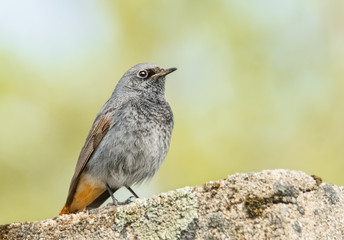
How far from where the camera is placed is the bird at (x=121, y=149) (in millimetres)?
5211

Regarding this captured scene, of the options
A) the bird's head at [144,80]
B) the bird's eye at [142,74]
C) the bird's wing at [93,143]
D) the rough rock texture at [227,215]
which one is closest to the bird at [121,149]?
the bird's wing at [93,143]

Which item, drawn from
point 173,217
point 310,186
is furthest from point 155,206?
point 310,186

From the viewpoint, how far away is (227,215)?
2520mm

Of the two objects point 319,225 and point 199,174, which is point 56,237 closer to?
point 319,225

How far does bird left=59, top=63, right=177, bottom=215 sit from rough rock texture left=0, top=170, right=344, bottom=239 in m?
2.37

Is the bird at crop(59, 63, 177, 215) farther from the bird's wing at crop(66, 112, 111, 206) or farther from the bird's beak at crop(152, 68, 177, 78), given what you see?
the bird's beak at crop(152, 68, 177, 78)

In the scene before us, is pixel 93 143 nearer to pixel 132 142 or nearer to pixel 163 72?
pixel 132 142

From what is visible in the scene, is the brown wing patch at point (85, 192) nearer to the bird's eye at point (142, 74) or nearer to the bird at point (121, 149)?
the bird at point (121, 149)

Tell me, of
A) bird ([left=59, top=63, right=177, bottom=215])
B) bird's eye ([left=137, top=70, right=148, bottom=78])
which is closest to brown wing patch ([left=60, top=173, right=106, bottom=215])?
bird ([left=59, top=63, right=177, bottom=215])

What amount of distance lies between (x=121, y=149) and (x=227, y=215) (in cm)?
280

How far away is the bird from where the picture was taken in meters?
5.21

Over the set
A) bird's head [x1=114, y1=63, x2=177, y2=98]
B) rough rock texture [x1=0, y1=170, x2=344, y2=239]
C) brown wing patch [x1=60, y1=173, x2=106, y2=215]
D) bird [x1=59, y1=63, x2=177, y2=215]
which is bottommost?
rough rock texture [x1=0, y1=170, x2=344, y2=239]

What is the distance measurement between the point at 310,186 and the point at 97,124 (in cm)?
331

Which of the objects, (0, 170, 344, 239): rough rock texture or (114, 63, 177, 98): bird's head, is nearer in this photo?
(0, 170, 344, 239): rough rock texture
